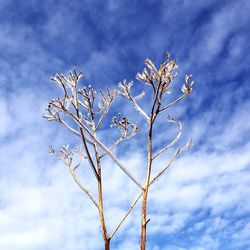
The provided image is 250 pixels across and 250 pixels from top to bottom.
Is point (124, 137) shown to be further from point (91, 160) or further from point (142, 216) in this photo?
point (142, 216)

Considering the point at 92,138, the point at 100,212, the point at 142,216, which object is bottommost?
the point at 142,216

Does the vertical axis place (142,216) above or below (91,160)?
below

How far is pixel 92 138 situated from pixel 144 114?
1157 millimetres

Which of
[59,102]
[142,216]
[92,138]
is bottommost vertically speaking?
[142,216]

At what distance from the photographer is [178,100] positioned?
744cm

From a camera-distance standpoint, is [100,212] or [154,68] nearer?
[100,212]

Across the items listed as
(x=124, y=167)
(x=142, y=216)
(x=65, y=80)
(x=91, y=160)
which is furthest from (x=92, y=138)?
(x=142, y=216)

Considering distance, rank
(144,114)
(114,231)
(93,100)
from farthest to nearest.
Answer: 1. (93,100)
2. (144,114)
3. (114,231)

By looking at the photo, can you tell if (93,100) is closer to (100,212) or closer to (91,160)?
(91,160)

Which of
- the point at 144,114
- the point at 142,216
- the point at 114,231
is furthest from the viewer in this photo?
the point at 144,114

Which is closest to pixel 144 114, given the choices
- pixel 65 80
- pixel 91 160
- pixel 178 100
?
pixel 178 100

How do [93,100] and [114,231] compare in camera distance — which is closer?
[114,231]

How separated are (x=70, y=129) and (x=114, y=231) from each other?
2.26 meters

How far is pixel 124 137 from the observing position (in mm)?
8969
